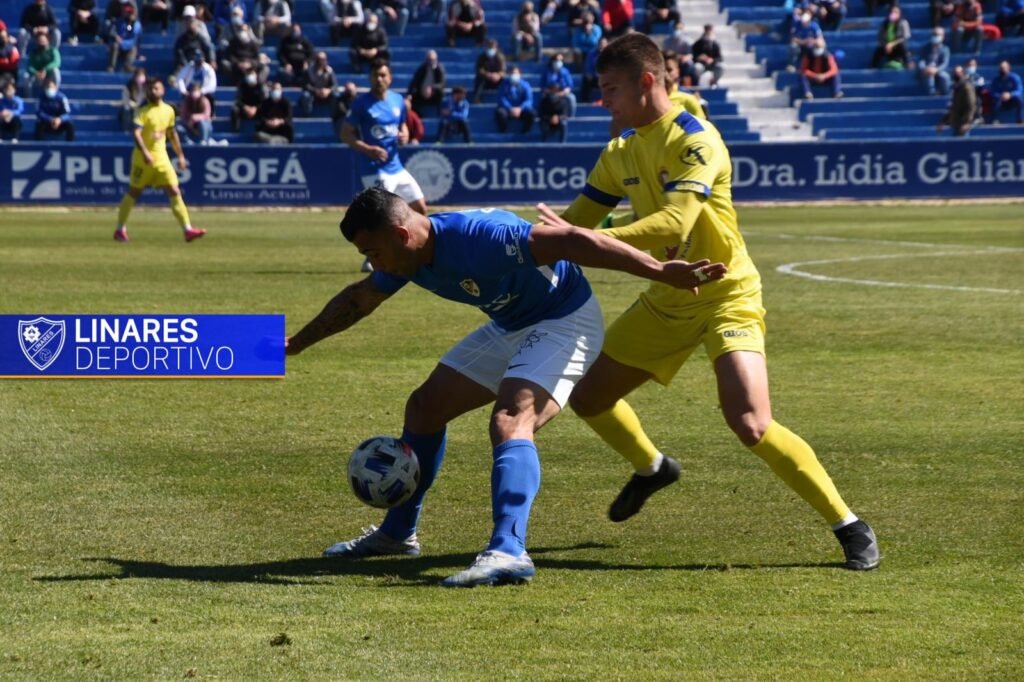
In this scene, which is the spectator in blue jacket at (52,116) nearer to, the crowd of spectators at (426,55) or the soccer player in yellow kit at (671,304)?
the crowd of spectators at (426,55)

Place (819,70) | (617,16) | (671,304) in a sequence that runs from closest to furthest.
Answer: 1. (671,304)
2. (617,16)
3. (819,70)

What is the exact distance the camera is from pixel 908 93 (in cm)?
4141

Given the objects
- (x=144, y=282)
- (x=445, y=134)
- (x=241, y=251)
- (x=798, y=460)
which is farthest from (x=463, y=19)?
(x=798, y=460)

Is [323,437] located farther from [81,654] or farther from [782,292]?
[782,292]

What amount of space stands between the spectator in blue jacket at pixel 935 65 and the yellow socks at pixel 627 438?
1380 inches

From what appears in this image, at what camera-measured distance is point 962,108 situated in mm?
38375

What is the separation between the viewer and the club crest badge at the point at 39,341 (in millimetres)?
11969

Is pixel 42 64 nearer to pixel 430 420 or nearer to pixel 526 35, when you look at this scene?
pixel 526 35

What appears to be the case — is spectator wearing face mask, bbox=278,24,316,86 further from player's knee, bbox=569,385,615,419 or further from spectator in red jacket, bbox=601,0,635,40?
player's knee, bbox=569,385,615,419

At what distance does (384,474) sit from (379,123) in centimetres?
1335

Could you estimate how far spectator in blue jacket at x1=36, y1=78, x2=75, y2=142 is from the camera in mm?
34688

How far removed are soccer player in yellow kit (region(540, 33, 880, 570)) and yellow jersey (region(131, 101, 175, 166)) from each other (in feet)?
59.1

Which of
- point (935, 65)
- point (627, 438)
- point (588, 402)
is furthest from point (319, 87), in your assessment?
point (588, 402)

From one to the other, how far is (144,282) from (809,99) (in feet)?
84.9
